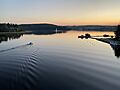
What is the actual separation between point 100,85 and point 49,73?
9183 mm

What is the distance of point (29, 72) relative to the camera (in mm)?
31766

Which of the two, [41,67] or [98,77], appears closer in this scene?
[98,77]

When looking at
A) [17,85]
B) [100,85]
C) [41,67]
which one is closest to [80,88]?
[100,85]

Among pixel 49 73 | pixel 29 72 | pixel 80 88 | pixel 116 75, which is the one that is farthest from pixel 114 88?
pixel 29 72

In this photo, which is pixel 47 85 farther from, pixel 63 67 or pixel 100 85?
pixel 63 67

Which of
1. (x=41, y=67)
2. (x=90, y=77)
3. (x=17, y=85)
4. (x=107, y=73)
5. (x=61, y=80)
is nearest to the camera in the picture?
(x=17, y=85)

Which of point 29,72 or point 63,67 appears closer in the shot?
point 29,72

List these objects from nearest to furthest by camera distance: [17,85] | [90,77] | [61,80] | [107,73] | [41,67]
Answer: [17,85], [61,80], [90,77], [107,73], [41,67]

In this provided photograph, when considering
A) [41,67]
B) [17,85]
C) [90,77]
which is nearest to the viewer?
[17,85]

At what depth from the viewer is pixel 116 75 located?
106 ft

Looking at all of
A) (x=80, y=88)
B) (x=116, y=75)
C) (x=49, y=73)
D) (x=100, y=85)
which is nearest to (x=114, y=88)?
(x=100, y=85)

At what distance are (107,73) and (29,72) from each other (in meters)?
12.7

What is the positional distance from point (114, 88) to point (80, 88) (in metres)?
4.40

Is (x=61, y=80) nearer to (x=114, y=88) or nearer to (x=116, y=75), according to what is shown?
(x=114, y=88)
